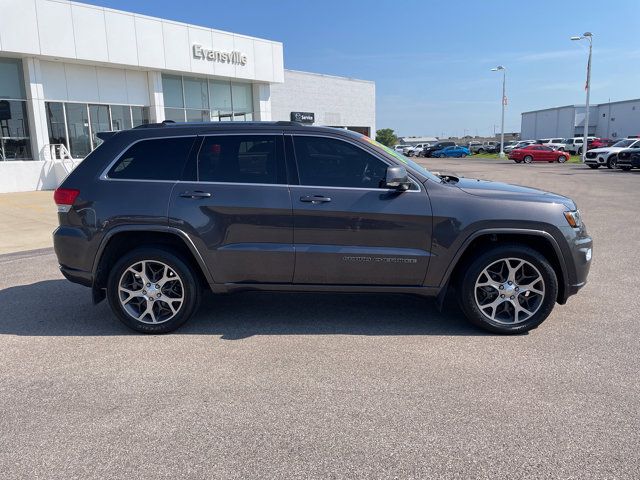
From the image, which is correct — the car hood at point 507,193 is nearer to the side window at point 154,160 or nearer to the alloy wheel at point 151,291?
the side window at point 154,160

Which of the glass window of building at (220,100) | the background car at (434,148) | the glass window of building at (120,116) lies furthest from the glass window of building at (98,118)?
the background car at (434,148)

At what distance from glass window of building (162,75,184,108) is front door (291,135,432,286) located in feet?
61.2

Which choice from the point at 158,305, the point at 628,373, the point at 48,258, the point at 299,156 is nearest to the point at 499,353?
the point at 628,373

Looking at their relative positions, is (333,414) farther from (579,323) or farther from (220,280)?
(579,323)

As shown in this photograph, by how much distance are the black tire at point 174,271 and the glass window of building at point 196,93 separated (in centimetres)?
1893

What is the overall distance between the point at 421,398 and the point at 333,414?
2.05 ft

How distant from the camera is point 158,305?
4.68 metres

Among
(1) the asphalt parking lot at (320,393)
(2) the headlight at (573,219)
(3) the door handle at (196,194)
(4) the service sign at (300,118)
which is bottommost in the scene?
(1) the asphalt parking lot at (320,393)

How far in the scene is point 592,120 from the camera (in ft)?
264

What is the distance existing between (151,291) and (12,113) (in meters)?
15.7

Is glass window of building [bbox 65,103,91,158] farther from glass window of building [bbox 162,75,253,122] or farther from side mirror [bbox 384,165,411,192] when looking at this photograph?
side mirror [bbox 384,165,411,192]

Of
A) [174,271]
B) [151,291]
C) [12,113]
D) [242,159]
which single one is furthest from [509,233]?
[12,113]

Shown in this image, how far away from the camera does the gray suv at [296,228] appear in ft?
14.6

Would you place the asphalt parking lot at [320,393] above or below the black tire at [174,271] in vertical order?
below
